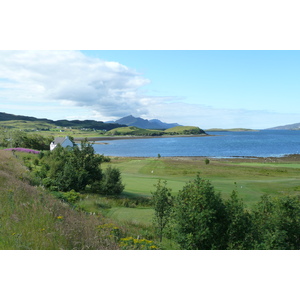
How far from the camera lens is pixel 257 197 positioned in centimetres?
2684

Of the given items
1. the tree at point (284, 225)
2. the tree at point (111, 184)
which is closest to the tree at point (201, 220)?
the tree at point (284, 225)

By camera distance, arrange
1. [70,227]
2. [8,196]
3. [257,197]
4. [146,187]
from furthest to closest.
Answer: [146,187]
[257,197]
[8,196]
[70,227]

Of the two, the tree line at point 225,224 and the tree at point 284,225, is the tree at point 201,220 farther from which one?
the tree at point 284,225

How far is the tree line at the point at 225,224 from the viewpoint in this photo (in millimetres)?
10734

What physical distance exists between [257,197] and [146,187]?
11869 mm

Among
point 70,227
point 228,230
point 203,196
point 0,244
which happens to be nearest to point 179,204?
point 203,196

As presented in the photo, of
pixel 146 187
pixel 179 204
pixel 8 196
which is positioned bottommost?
pixel 146 187

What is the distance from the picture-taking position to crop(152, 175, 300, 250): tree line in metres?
10.7

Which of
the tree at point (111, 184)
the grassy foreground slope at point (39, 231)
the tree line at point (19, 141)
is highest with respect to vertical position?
the tree line at point (19, 141)

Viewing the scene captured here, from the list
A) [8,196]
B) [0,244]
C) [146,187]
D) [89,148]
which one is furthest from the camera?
[146,187]

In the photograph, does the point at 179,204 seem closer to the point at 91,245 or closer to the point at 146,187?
the point at 91,245

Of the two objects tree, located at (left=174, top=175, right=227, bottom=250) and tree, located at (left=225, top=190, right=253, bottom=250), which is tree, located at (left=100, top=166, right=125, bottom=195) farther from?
tree, located at (left=225, top=190, right=253, bottom=250)

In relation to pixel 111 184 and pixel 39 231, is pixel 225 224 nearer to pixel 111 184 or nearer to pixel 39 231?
pixel 39 231

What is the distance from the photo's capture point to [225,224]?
11664 mm
